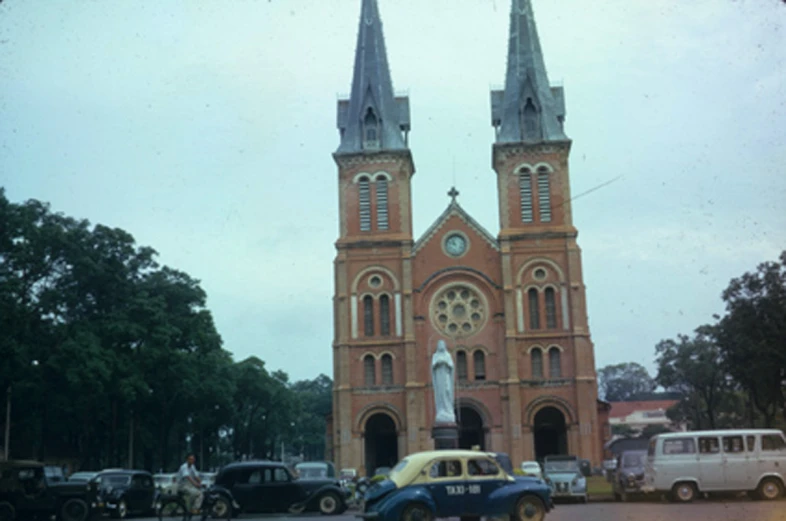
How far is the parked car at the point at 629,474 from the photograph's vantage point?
25594 mm

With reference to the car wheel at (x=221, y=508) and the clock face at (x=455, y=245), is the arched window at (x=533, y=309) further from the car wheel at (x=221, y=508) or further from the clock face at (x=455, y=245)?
the car wheel at (x=221, y=508)

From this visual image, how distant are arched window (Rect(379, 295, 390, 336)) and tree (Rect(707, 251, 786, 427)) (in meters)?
19.9

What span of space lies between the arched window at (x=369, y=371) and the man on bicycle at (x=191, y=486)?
111ft

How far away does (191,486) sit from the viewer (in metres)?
20.5

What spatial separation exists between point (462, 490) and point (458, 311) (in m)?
38.5

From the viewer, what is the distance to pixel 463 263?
2195 inches

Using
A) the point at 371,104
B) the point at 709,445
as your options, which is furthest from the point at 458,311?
the point at 709,445

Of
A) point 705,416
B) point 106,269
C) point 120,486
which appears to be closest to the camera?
point 120,486

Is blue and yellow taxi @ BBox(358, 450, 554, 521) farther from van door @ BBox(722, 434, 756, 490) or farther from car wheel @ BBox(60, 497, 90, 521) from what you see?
car wheel @ BBox(60, 497, 90, 521)

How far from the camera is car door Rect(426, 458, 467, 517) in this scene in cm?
1655

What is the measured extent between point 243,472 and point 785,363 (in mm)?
24283

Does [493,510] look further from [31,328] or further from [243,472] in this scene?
[31,328]

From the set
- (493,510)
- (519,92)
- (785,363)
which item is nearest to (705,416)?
(519,92)

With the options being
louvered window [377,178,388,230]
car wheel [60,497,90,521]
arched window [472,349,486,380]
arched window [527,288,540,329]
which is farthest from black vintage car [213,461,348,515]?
louvered window [377,178,388,230]
